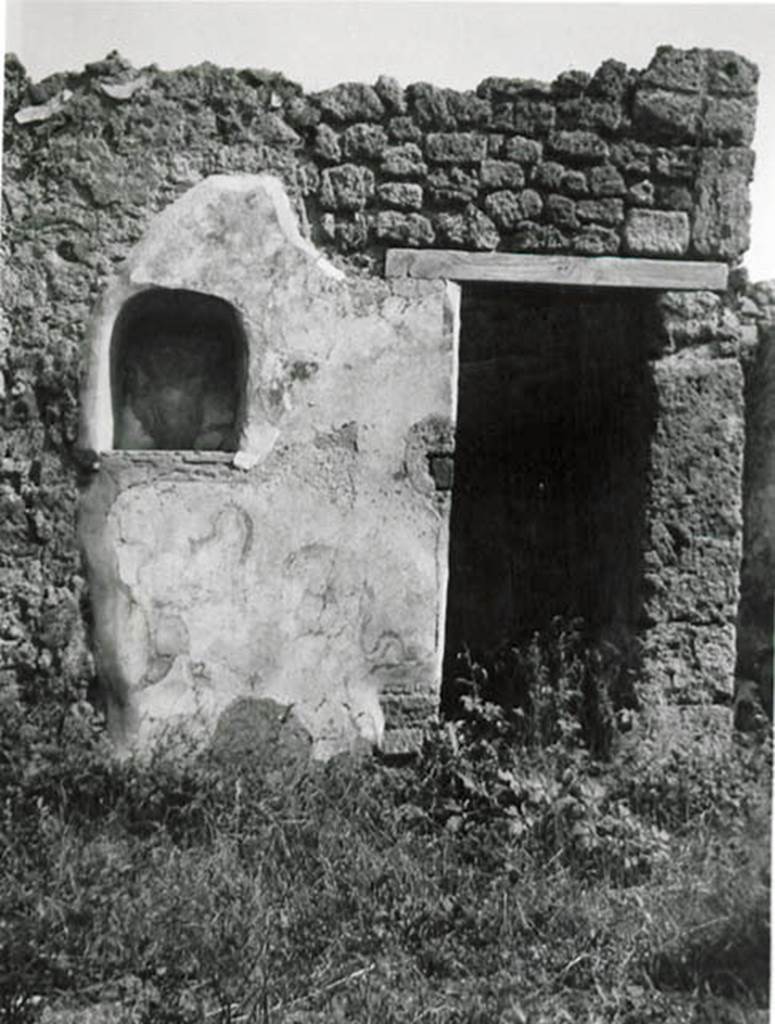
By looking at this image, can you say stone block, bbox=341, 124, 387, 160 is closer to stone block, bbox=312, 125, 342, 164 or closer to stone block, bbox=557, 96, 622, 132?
stone block, bbox=312, 125, 342, 164

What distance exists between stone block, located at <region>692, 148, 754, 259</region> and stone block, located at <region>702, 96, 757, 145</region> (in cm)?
5

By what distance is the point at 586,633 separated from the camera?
19.8ft

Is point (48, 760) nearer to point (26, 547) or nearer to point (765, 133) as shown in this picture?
point (26, 547)

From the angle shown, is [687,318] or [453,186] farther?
[687,318]

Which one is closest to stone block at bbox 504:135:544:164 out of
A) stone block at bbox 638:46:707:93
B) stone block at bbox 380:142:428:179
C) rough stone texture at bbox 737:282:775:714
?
stone block at bbox 380:142:428:179

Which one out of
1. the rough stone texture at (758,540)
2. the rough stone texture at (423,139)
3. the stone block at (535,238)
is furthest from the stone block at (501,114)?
the rough stone texture at (758,540)

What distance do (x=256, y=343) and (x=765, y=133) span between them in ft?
6.34

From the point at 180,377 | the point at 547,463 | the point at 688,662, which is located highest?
the point at 180,377

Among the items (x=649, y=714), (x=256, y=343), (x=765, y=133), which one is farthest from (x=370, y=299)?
(x=649, y=714)

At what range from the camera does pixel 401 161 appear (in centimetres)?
545

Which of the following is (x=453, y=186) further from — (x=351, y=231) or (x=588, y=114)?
(x=588, y=114)

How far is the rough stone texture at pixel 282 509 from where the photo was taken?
516 cm

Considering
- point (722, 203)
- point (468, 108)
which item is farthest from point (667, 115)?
point (468, 108)

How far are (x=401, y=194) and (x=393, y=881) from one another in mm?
2492
